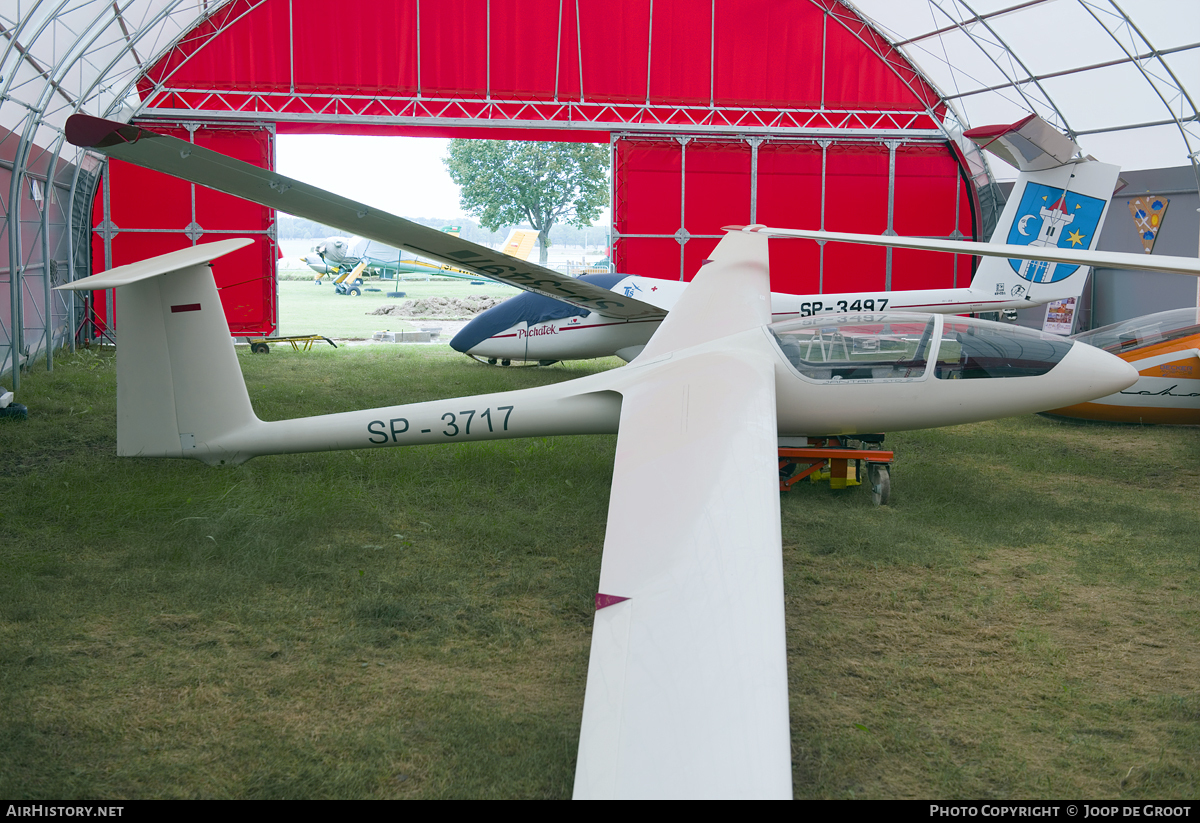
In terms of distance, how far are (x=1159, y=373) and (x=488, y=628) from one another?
31.4 feet

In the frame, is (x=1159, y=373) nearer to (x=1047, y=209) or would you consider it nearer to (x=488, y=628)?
(x=1047, y=209)

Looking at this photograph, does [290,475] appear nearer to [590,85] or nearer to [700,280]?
[700,280]

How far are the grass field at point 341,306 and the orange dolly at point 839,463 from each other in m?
17.3

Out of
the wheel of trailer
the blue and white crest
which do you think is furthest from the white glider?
the blue and white crest

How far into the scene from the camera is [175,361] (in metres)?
6.21

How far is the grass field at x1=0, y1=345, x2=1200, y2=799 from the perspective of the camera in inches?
127

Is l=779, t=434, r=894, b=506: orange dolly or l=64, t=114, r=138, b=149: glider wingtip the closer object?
l=64, t=114, r=138, b=149: glider wingtip

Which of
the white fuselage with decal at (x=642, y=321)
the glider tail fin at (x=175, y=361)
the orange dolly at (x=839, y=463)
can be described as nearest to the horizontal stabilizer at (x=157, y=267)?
the glider tail fin at (x=175, y=361)

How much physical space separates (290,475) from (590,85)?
13.8m

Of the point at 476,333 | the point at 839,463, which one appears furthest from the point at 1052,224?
the point at 476,333

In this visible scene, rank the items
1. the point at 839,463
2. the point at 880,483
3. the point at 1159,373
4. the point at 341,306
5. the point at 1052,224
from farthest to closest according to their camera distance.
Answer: the point at 341,306
the point at 1052,224
the point at 1159,373
the point at 839,463
the point at 880,483

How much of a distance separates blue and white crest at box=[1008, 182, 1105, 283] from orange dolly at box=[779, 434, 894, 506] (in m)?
5.77

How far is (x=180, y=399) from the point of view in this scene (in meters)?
6.38

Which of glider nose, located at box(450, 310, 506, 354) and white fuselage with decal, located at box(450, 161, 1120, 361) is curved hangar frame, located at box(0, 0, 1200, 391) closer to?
glider nose, located at box(450, 310, 506, 354)
